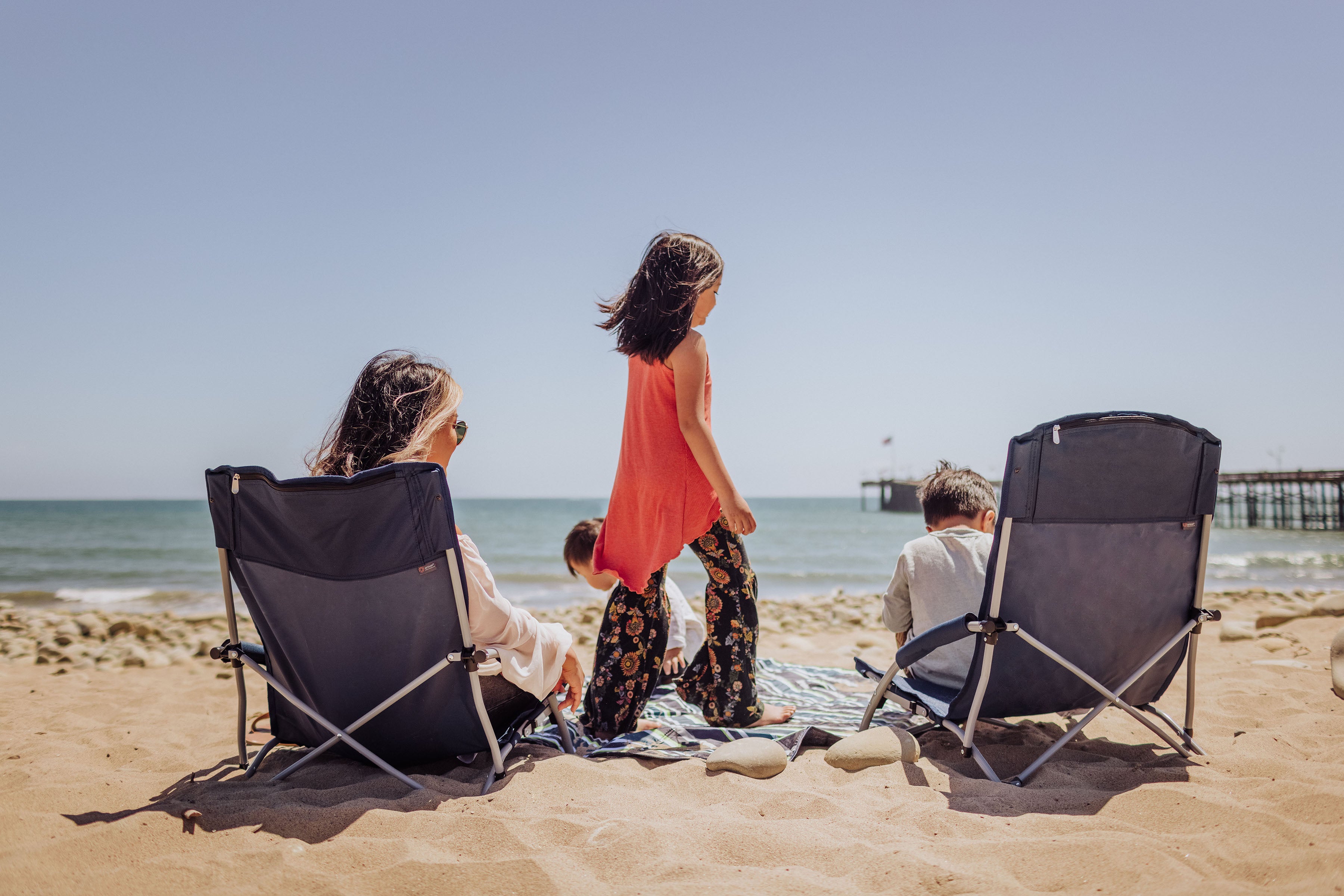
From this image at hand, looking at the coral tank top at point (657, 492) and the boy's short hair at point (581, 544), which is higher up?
the coral tank top at point (657, 492)

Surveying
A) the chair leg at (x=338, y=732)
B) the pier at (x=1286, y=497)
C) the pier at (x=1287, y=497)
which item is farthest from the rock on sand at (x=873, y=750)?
the pier at (x=1287, y=497)

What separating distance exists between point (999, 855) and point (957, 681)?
3.73 feet

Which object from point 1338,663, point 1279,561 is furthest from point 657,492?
point 1279,561

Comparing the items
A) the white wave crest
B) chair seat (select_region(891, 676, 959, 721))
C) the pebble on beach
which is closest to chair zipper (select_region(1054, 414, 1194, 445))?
chair seat (select_region(891, 676, 959, 721))

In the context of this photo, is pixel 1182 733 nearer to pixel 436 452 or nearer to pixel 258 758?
pixel 436 452

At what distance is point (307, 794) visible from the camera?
2244 millimetres

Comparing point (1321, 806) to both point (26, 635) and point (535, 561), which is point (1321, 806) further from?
point (535, 561)

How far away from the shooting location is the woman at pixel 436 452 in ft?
7.80

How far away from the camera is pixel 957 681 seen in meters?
2.79

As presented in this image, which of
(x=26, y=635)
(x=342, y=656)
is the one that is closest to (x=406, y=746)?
(x=342, y=656)

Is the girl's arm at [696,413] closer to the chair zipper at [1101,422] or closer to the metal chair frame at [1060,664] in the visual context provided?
the metal chair frame at [1060,664]

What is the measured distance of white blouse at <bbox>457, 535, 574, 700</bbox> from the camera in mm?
2336

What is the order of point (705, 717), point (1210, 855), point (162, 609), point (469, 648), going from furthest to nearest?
point (162, 609)
point (705, 717)
point (469, 648)
point (1210, 855)

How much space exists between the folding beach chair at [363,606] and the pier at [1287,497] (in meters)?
26.3
